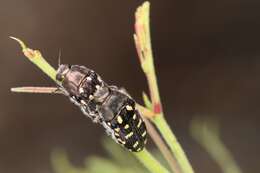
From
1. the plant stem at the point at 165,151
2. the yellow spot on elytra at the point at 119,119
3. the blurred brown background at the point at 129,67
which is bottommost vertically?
the blurred brown background at the point at 129,67

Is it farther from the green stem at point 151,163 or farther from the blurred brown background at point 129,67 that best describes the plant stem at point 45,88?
the blurred brown background at point 129,67

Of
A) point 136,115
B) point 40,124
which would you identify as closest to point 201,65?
point 40,124

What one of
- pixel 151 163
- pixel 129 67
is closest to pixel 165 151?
pixel 151 163

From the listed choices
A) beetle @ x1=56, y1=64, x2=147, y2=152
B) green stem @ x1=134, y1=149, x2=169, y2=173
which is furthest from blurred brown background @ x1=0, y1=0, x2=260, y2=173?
green stem @ x1=134, y1=149, x2=169, y2=173

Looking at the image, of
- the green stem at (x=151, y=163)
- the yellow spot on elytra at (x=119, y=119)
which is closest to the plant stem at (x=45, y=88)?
the green stem at (x=151, y=163)

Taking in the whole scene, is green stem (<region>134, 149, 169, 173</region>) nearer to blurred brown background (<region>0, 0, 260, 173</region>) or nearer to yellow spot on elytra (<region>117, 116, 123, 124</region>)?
yellow spot on elytra (<region>117, 116, 123, 124</region>)

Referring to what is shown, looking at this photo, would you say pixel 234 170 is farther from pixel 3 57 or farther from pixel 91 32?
pixel 3 57
